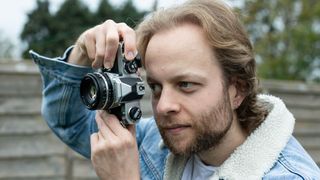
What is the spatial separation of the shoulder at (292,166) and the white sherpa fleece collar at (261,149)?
0.02 metres

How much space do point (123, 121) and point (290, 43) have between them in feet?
43.6

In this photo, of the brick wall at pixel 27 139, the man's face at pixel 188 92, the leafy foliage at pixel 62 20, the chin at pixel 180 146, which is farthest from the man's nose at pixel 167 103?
the leafy foliage at pixel 62 20

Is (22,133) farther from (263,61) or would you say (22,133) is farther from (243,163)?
(263,61)

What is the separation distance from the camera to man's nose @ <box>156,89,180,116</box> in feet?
6.40

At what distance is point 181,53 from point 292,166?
1.74 ft

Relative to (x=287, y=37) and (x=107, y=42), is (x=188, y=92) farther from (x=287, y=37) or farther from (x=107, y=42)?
(x=287, y=37)

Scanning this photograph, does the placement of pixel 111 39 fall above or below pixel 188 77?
above

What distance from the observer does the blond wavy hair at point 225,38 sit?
2.06 meters

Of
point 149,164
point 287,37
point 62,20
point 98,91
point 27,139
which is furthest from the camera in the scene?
point 62,20

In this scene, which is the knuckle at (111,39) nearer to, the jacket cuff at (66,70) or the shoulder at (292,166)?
the jacket cuff at (66,70)

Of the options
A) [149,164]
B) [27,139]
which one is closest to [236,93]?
[149,164]

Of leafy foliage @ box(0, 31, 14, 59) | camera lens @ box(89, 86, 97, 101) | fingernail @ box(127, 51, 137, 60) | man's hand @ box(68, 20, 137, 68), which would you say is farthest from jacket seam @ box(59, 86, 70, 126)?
leafy foliage @ box(0, 31, 14, 59)

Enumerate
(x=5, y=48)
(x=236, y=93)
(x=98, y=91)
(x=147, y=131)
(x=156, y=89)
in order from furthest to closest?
(x=5, y=48) < (x=147, y=131) < (x=236, y=93) < (x=156, y=89) < (x=98, y=91)

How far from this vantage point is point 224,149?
2.12 m
